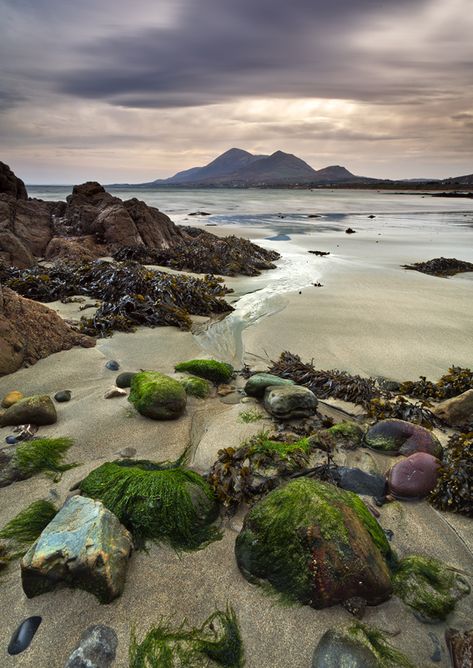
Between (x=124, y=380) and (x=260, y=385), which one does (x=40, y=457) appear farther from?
(x=260, y=385)

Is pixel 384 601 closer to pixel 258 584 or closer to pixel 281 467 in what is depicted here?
pixel 258 584

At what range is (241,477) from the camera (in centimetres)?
285

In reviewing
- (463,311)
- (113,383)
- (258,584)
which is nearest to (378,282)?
(463,311)

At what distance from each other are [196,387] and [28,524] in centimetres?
204

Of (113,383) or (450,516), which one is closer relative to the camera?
(450,516)

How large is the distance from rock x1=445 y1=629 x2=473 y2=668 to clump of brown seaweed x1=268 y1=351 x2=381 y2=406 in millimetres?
2376

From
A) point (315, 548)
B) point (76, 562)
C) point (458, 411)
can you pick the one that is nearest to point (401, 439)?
point (458, 411)

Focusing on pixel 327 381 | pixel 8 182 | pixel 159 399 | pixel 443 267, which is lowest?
pixel 443 267

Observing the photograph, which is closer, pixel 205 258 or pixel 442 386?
pixel 442 386

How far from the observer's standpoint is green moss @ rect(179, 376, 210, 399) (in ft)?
13.9

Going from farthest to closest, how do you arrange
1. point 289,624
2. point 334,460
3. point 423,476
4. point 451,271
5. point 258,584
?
point 451,271 → point 334,460 → point 423,476 → point 258,584 → point 289,624

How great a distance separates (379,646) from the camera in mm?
1887

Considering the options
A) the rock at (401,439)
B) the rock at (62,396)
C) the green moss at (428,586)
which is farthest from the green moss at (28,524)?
the rock at (401,439)

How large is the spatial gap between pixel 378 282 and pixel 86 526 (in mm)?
8620
